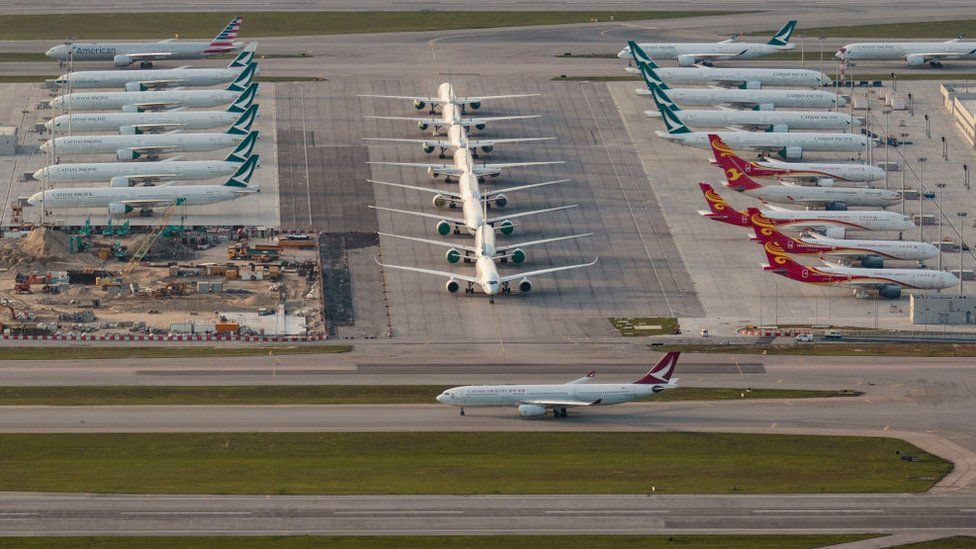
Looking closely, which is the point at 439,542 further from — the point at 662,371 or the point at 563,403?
the point at 662,371

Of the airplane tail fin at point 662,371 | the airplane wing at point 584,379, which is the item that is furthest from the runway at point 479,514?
the airplane wing at point 584,379

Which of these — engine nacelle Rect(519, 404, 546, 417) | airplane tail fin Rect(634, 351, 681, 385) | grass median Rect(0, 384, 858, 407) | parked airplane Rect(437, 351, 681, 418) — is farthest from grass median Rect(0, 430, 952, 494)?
grass median Rect(0, 384, 858, 407)

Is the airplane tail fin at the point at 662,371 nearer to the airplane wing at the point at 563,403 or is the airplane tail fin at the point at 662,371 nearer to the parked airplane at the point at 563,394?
the parked airplane at the point at 563,394

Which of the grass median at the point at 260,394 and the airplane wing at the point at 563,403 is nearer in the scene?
the airplane wing at the point at 563,403

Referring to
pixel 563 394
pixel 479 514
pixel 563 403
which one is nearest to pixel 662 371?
pixel 563 394

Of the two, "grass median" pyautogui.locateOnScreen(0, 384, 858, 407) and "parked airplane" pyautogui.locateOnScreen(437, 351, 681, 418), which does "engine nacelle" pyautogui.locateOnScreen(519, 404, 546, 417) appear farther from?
"grass median" pyautogui.locateOnScreen(0, 384, 858, 407)
